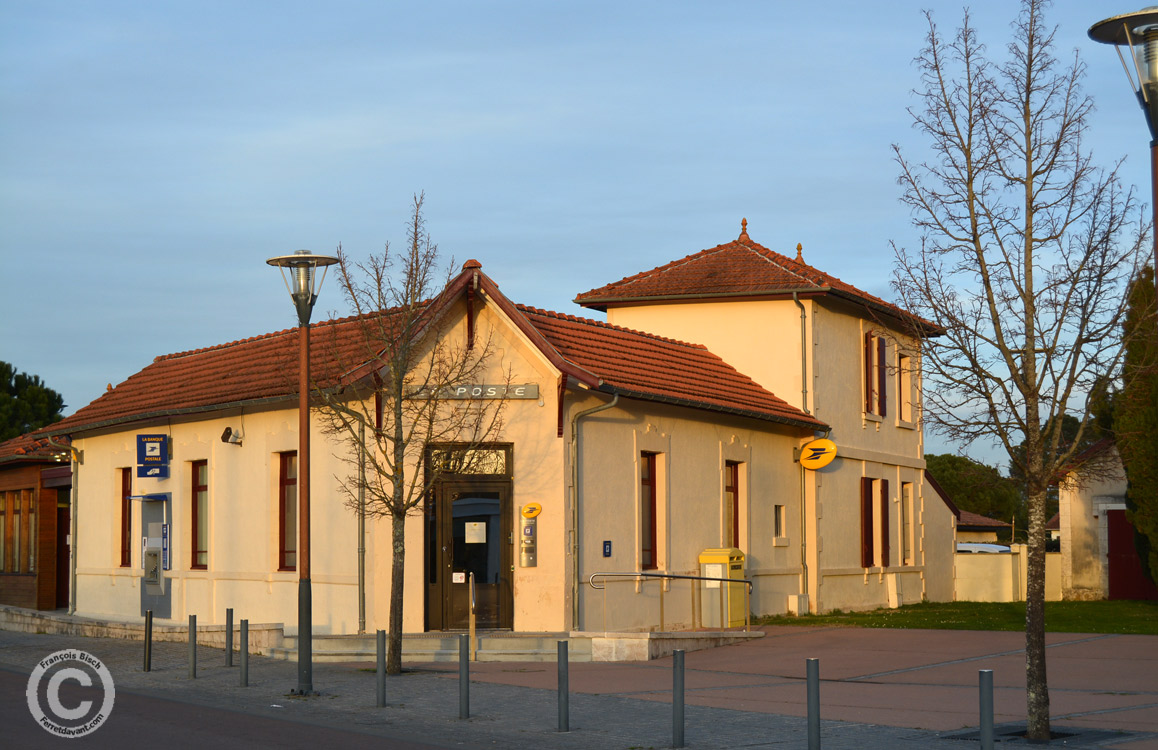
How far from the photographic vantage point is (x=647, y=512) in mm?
21938

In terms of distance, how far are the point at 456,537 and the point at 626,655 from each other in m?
3.31

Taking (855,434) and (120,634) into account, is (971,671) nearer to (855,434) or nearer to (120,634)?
(855,434)

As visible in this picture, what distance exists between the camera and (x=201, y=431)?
23.5 m

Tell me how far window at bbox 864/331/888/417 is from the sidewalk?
912 cm

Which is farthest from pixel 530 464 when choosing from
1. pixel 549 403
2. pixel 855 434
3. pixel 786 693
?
pixel 855 434

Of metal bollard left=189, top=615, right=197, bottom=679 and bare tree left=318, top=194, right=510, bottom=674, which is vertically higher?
bare tree left=318, top=194, right=510, bottom=674

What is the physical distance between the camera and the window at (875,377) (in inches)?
1148

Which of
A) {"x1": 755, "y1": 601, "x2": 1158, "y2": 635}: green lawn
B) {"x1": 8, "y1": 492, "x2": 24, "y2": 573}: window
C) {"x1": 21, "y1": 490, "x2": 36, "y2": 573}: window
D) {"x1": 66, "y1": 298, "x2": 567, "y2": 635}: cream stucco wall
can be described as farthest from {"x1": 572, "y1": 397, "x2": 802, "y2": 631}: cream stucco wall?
{"x1": 8, "y1": 492, "x2": 24, "y2": 573}: window

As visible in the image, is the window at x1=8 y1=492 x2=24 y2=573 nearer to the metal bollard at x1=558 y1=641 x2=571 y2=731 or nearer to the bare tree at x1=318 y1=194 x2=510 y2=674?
the bare tree at x1=318 y1=194 x2=510 y2=674

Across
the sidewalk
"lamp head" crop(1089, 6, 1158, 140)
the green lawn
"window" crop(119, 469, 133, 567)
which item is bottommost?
the green lawn

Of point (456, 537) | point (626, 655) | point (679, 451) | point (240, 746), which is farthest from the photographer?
point (679, 451)

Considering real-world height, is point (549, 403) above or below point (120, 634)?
above

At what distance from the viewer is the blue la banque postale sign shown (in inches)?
944

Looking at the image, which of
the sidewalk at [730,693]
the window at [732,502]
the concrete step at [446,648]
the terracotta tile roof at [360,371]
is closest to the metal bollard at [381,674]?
the sidewalk at [730,693]
